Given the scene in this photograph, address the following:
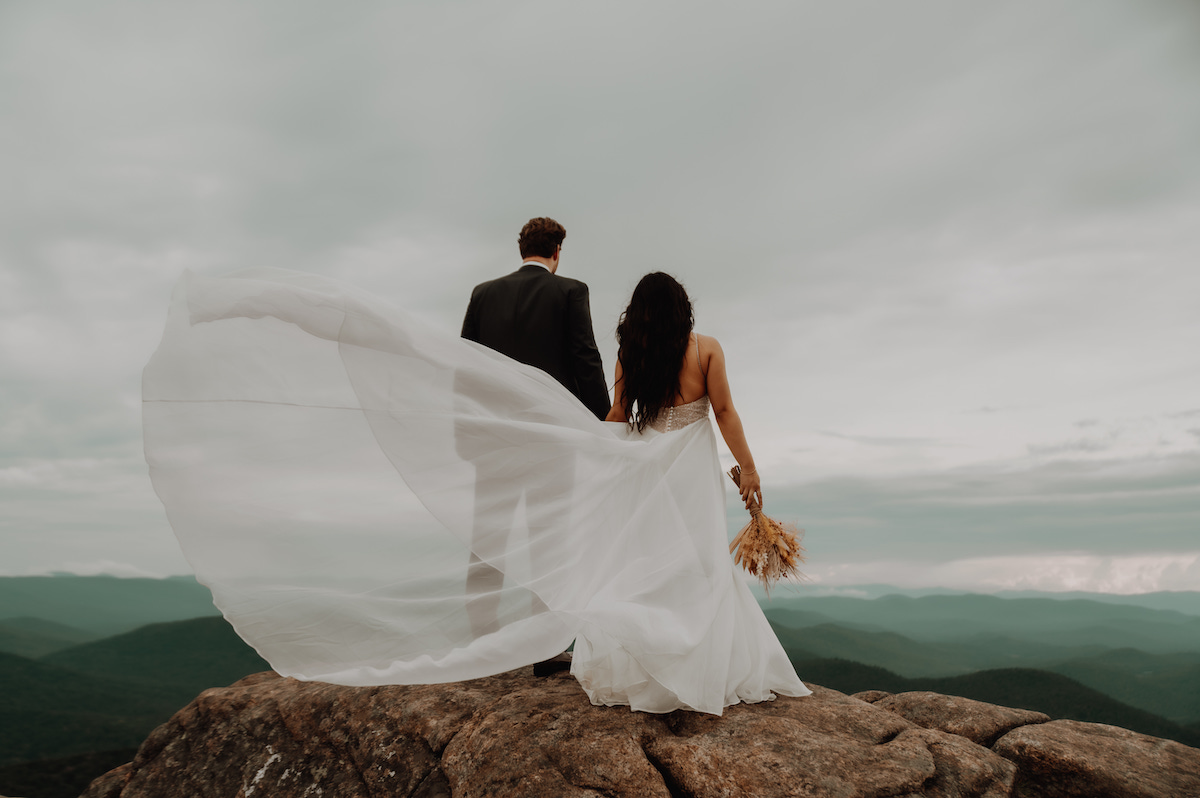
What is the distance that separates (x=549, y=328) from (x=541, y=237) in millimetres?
908

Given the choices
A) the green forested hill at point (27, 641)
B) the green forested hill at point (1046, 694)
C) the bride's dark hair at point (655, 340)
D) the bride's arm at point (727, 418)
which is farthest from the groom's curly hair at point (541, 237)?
the green forested hill at point (27, 641)

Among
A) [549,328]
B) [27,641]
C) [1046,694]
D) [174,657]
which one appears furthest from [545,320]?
[27,641]

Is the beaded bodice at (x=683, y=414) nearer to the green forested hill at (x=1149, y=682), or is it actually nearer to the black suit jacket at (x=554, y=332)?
the black suit jacket at (x=554, y=332)

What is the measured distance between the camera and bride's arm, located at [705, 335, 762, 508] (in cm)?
520

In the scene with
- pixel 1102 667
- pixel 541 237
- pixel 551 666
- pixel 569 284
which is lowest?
pixel 1102 667

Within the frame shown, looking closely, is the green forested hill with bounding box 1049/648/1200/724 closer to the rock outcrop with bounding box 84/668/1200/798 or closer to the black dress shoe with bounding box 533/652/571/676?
the rock outcrop with bounding box 84/668/1200/798

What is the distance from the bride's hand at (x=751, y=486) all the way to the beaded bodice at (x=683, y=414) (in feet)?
2.01

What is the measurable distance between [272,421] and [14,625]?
837ft

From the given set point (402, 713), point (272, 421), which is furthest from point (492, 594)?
point (272, 421)

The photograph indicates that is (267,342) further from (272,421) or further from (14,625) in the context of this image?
(14,625)

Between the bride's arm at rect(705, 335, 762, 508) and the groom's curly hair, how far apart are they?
1799 mm

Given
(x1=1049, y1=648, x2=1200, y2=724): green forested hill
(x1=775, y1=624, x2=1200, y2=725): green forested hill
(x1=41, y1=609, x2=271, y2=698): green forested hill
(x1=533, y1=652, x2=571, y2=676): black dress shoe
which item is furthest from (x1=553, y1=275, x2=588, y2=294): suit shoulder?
(x1=1049, y1=648, x2=1200, y2=724): green forested hill

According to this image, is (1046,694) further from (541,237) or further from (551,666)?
(541,237)

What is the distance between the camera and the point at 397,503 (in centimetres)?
489
